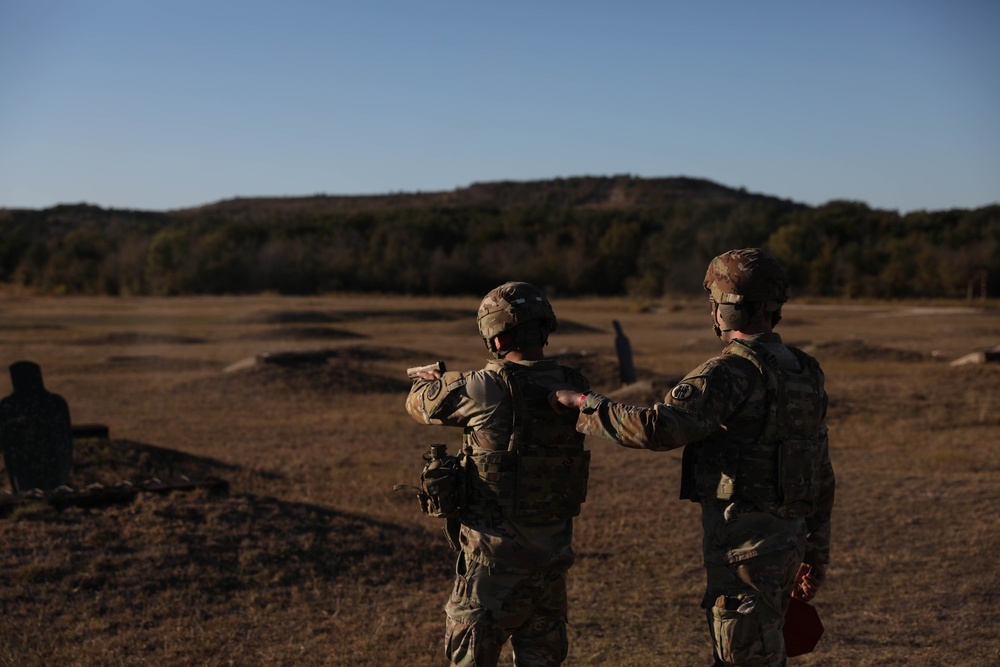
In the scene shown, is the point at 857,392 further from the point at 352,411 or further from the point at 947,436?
the point at 352,411

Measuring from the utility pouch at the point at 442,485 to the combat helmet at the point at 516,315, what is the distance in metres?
0.47

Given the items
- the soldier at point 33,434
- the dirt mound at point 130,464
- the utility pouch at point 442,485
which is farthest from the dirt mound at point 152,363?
the utility pouch at point 442,485

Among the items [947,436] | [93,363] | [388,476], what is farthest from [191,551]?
[93,363]

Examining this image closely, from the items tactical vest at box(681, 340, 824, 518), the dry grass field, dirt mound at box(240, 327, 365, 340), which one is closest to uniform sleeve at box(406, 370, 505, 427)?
tactical vest at box(681, 340, 824, 518)

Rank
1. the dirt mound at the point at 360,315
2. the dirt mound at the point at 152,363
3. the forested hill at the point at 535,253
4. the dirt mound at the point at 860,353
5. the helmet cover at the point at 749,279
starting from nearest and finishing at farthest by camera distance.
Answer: the helmet cover at the point at 749,279 → the dirt mound at the point at 152,363 → the dirt mound at the point at 860,353 → the dirt mound at the point at 360,315 → the forested hill at the point at 535,253

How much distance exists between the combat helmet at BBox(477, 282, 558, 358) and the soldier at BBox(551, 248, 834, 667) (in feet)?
0.93

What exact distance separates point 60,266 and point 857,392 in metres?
45.9

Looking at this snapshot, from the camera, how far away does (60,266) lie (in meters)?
52.0

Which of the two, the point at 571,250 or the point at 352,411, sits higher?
the point at 571,250

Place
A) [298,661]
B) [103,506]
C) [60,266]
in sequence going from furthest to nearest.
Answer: [60,266] → [103,506] → [298,661]

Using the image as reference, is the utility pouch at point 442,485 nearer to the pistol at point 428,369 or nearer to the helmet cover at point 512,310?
the pistol at point 428,369

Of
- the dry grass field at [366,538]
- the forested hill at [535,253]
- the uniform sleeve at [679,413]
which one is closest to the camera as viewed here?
the uniform sleeve at [679,413]

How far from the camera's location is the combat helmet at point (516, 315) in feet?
12.4

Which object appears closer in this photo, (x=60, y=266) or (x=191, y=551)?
(x=191, y=551)
